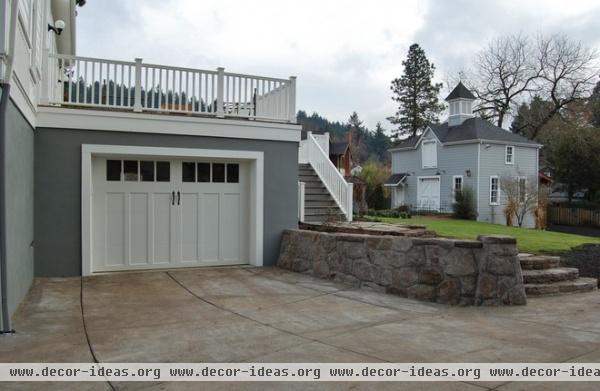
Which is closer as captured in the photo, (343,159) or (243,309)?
(243,309)

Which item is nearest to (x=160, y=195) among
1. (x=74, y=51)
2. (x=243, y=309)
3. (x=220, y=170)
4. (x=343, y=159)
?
(x=220, y=170)

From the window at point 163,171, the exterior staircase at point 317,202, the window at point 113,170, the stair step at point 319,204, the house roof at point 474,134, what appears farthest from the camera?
the house roof at point 474,134

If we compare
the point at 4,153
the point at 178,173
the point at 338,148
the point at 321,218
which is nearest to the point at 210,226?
the point at 178,173

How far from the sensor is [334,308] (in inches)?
251

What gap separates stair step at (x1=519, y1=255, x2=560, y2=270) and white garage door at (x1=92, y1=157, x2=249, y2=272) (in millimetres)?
5137

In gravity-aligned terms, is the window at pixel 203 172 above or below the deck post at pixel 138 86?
below

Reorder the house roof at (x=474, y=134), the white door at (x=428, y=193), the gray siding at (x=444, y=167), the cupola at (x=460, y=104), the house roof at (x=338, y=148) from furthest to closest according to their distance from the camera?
the house roof at (x=338, y=148), the cupola at (x=460, y=104), the white door at (x=428, y=193), the house roof at (x=474, y=134), the gray siding at (x=444, y=167)

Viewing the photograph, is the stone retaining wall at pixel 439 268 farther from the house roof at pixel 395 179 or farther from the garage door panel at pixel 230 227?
the house roof at pixel 395 179

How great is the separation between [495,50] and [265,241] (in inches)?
1288

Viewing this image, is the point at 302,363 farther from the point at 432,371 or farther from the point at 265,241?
the point at 265,241

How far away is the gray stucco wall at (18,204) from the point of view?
5.50 m

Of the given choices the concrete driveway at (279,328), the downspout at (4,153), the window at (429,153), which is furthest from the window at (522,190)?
the downspout at (4,153)

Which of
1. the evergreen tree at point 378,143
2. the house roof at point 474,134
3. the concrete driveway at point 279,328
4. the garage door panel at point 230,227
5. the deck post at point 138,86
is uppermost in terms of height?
the evergreen tree at point 378,143

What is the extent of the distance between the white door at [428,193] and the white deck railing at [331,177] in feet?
58.5
